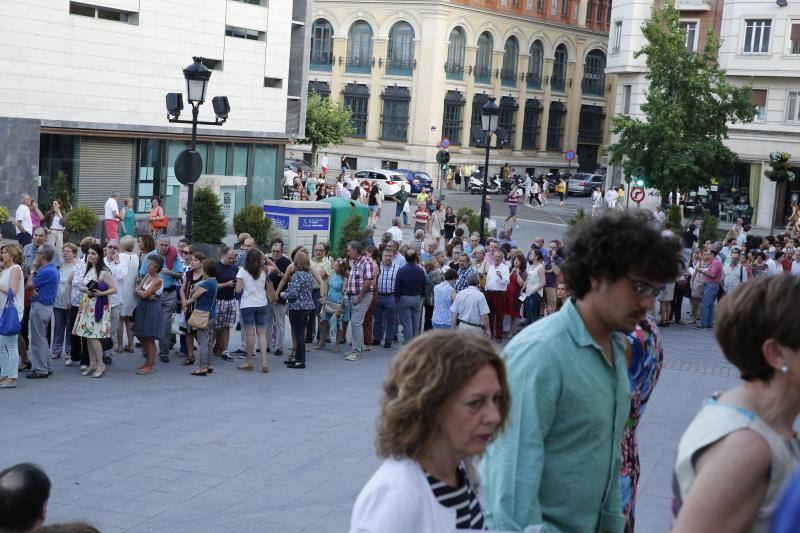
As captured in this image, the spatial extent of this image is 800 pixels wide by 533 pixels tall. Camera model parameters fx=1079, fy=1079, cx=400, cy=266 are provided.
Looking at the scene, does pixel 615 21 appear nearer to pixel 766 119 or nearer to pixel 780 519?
pixel 766 119

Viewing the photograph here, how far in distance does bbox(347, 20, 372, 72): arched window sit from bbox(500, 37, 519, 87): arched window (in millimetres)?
9529

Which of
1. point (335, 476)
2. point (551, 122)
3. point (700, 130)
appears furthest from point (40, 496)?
point (551, 122)

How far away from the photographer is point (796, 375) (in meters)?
2.96

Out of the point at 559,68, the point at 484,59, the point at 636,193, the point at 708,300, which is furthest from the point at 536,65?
the point at 708,300

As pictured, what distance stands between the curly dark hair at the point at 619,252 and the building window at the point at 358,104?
222 feet

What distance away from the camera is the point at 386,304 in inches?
693

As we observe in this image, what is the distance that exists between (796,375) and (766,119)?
48.2 metres

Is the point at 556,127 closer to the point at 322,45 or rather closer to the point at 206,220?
the point at 322,45

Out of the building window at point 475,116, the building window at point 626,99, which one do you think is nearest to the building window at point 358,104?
the building window at point 475,116

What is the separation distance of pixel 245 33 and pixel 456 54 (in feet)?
114

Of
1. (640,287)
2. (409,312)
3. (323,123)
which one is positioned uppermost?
Answer: (323,123)

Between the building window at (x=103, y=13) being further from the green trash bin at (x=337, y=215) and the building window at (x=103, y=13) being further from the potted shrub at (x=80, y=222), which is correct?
the green trash bin at (x=337, y=215)

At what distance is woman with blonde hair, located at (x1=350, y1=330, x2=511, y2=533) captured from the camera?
10.5 ft

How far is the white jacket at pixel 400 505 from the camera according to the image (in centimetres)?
313
